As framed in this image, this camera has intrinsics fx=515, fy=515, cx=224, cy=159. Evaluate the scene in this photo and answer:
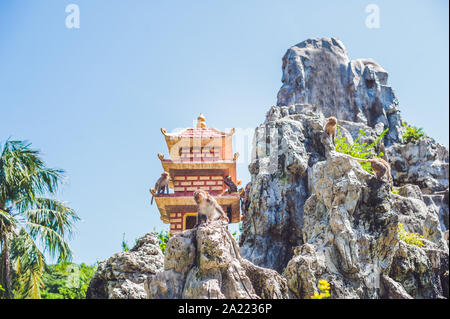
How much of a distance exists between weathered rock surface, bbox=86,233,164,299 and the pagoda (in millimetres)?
5081

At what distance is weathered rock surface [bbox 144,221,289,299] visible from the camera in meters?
9.98

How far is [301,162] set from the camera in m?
19.8

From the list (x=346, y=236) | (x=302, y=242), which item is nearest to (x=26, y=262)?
(x=346, y=236)

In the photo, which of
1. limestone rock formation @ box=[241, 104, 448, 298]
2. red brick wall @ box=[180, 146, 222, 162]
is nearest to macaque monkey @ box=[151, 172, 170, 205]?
red brick wall @ box=[180, 146, 222, 162]

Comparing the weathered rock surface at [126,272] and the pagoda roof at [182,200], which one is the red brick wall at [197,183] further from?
the weathered rock surface at [126,272]

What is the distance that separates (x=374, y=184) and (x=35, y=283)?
969 cm

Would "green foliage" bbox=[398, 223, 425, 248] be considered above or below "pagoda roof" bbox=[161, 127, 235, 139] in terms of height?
below

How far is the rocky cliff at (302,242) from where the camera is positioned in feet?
34.5

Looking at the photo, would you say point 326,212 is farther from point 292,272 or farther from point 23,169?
point 23,169

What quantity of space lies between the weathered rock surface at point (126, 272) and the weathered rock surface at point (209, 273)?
9.57ft

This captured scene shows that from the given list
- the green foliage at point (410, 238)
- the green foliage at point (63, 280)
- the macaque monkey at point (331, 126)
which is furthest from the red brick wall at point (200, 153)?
the green foliage at point (63, 280)

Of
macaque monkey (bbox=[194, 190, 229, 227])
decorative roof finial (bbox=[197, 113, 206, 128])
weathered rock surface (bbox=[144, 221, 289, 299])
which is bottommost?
weathered rock surface (bbox=[144, 221, 289, 299])

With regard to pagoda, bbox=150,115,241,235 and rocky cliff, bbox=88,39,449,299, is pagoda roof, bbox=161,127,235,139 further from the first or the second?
rocky cliff, bbox=88,39,449,299
